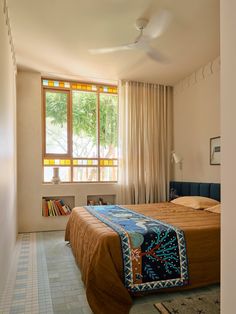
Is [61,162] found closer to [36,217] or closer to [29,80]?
[36,217]

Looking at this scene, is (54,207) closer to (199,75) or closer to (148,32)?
(148,32)

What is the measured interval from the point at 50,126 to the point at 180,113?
2609 millimetres

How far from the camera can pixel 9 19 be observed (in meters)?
2.84

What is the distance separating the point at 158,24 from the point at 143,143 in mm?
2404

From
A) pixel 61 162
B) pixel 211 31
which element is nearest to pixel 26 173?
pixel 61 162

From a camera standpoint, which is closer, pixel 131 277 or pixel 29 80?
pixel 131 277

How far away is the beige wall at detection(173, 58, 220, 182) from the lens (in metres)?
3.97

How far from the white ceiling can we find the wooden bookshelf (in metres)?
2.37

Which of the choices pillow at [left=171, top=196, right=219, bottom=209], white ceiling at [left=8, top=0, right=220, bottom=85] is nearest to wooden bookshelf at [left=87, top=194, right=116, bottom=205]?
pillow at [left=171, top=196, right=219, bottom=209]

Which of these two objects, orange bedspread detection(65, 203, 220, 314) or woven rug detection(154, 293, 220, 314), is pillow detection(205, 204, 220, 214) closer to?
orange bedspread detection(65, 203, 220, 314)

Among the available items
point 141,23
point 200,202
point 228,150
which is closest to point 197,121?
point 200,202

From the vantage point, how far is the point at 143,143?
194 inches

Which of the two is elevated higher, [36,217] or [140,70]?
[140,70]

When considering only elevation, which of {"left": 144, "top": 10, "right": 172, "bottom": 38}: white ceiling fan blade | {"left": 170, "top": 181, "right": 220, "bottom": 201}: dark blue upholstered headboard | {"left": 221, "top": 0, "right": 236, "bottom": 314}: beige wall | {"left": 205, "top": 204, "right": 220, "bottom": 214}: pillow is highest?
{"left": 144, "top": 10, "right": 172, "bottom": 38}: white ceiling fan blade
